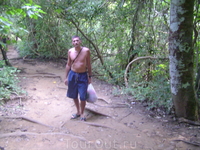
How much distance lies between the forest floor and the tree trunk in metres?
0.41

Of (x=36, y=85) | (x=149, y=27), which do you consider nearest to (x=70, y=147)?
(x=36, y=85)

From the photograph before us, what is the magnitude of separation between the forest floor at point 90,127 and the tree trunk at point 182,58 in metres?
0.41

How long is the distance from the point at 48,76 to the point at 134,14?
435 centimetres

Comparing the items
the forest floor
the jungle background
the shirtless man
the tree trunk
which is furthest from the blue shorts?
the tree trunk

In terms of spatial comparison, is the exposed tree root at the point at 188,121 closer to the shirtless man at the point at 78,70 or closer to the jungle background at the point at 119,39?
the jungle background at the point at 119,39

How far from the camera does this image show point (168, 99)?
467 centimetres

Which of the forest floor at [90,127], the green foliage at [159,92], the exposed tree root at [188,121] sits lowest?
the forest floor at [90,127]

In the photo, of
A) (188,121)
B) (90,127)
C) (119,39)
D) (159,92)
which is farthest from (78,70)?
(119,39)

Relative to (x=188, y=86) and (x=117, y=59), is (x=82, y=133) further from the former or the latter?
(x=117, y=59)

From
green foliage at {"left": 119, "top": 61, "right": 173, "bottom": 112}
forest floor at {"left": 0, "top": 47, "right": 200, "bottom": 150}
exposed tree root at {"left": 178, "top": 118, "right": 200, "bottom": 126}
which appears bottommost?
forest floor at {"left": 0, "top": 47, "right": 200, "bottom": 150}

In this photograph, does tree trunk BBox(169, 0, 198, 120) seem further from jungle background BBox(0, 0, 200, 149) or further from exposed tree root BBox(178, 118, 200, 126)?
jungle background BBox(0, 0, 200, 149)

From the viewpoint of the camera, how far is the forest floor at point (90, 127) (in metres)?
3.28

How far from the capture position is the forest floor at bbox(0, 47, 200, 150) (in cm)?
328

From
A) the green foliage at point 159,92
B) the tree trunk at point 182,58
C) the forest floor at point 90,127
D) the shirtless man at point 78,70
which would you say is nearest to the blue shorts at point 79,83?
the shirtless man at point 78,70
